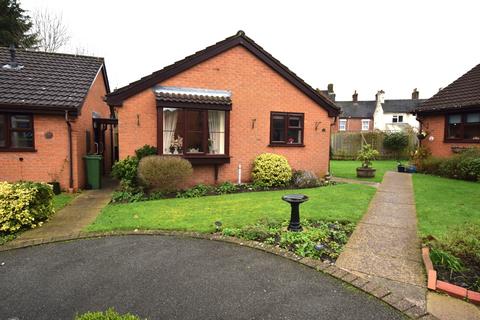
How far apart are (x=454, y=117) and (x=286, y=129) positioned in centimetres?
1041

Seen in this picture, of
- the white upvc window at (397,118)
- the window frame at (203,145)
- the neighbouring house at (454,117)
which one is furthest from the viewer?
the white upvc window at (397,118)

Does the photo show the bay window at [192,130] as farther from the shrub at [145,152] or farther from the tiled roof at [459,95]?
the tiled roof at [459,95]

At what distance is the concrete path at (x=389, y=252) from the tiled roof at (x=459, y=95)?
1110 centimetres

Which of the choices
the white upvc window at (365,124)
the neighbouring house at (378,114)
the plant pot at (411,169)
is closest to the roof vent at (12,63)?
the plant pot at (411,169)

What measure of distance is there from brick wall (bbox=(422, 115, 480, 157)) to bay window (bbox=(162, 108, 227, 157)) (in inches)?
515

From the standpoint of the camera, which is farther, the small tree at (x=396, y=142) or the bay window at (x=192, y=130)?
the small tree at (x=396, y=142)

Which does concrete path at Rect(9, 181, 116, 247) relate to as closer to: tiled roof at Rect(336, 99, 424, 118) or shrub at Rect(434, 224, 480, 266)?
shrub at Rect(434, 224, 480, 266)

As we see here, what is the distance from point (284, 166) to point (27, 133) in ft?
31.5

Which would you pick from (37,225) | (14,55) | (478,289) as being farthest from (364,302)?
(14,55)

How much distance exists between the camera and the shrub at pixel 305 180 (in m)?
11.6

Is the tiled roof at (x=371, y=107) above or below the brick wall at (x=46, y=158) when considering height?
above

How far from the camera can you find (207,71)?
11477 mm

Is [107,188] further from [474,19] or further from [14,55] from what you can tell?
[474,19]

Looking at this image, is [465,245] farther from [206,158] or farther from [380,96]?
[380,96]
